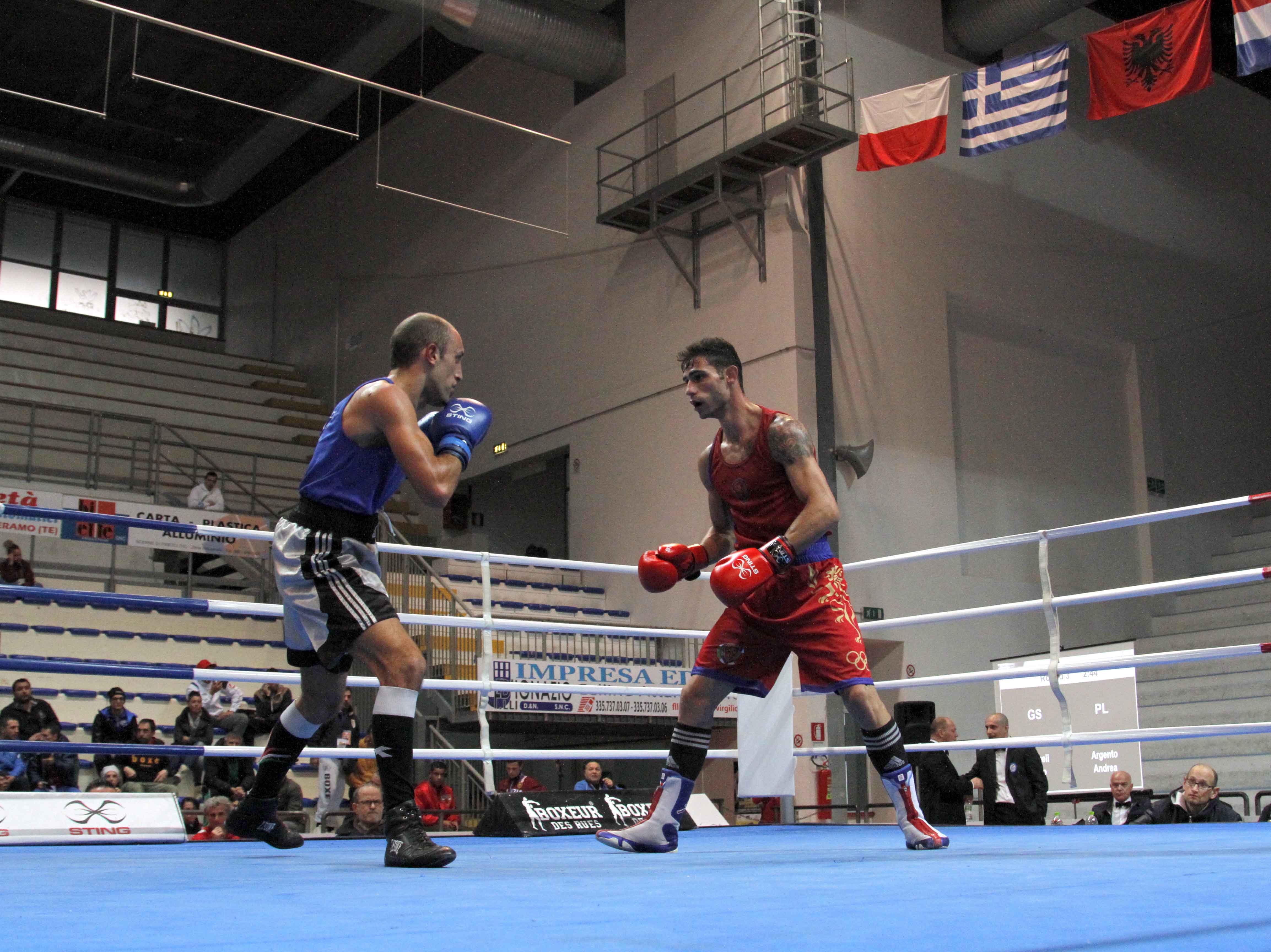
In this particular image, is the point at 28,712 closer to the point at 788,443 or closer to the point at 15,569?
the point at 15,569

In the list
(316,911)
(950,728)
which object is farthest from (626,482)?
(316,911)

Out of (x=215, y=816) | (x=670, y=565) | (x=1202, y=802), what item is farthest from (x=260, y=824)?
(x=1202, y=802)

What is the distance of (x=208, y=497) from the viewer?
12164mm

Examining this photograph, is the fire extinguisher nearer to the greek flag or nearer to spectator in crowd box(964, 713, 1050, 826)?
spectator in crowd box(964, 713, 1050, 826)

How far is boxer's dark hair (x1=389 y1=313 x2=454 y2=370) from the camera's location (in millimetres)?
2848

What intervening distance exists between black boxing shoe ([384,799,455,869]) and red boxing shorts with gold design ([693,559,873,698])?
86cm

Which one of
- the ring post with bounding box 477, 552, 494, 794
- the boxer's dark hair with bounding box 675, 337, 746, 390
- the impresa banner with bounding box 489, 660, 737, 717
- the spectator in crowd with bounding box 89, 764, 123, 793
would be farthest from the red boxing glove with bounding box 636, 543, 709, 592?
the impresa banner with bounding box 489, 660, 737, 717

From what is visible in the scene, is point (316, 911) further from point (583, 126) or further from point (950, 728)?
point (583, 126)

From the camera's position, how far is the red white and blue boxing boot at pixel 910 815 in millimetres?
2926

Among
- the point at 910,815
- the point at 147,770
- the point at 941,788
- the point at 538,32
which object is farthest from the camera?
the point at 538,32

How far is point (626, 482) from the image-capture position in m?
11.9

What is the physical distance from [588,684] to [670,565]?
7029 millimetres

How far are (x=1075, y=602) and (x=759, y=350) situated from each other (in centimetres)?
696

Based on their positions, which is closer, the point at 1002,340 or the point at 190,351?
the point at 1002,340
